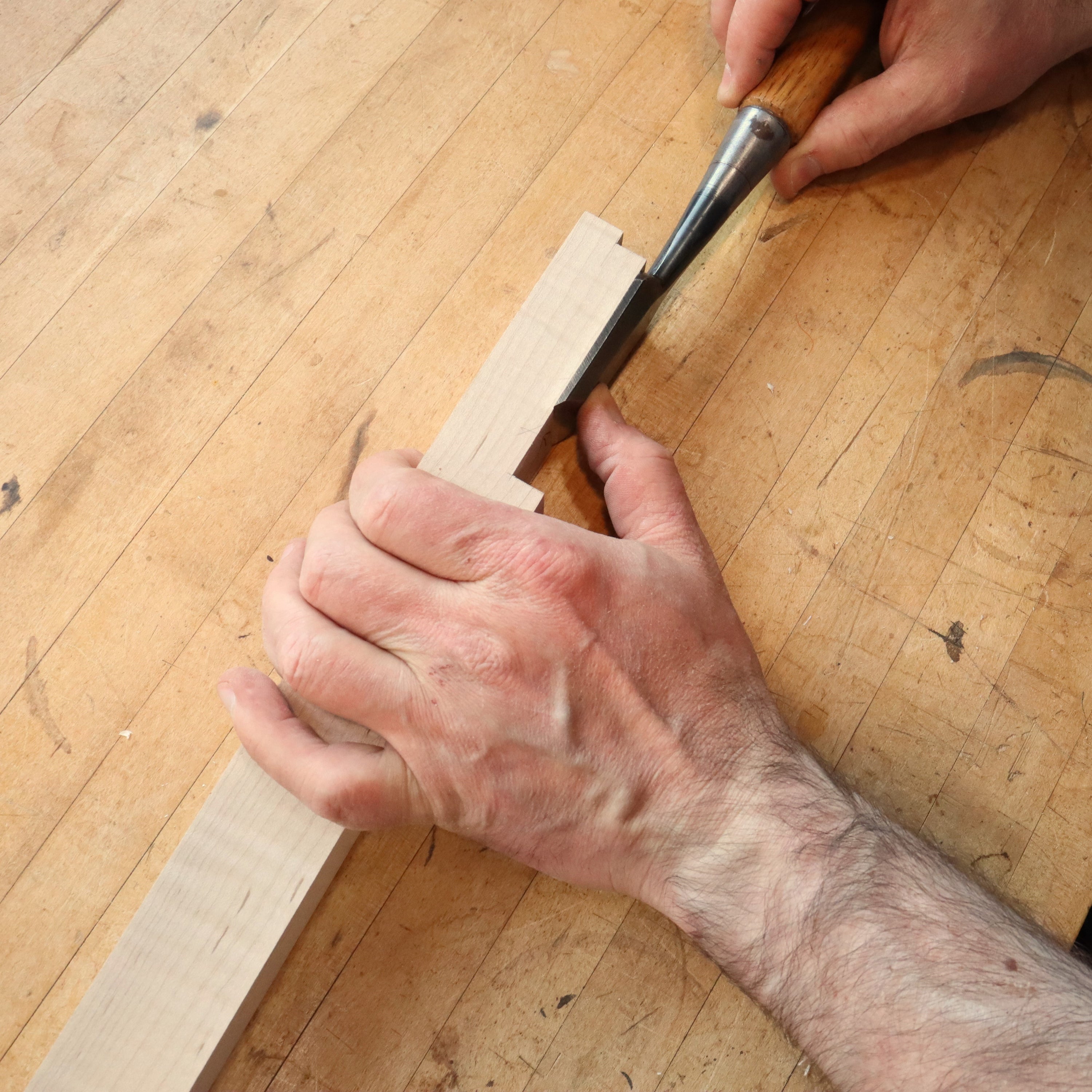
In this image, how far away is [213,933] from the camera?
102 centimetres

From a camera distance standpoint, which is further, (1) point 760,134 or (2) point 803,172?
(2) point 803,172

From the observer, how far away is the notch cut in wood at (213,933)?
990 mm

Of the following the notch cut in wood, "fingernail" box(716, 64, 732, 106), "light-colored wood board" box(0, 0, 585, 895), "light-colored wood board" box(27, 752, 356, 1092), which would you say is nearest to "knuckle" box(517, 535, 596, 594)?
the notch cut in wood

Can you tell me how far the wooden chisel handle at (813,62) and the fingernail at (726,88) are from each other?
54 millimetres

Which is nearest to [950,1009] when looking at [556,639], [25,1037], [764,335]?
[556,639]

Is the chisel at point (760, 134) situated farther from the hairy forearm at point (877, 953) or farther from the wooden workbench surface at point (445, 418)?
the hairy forearm at point (877, 953)

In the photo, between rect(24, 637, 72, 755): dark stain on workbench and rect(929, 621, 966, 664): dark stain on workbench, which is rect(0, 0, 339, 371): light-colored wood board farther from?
rect(929, 621, 966, 664): dark stain on workbench

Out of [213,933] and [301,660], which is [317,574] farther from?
[213,933]

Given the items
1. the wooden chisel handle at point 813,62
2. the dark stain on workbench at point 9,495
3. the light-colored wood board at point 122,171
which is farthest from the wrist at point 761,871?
the light-colored wood board at point 122,171

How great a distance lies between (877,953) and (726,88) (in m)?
1.26

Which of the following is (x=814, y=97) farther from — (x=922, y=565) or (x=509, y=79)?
(x=922, y=565)

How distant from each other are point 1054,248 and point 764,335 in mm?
512

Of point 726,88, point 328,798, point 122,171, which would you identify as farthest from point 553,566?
point 122,171

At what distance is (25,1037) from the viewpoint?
3.64ft
